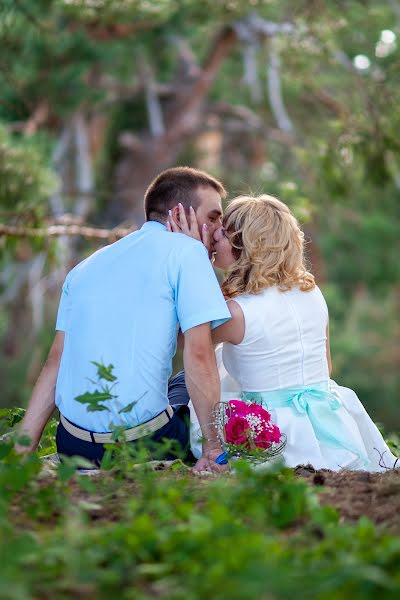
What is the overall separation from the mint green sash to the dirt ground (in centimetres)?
49

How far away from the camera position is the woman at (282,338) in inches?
153

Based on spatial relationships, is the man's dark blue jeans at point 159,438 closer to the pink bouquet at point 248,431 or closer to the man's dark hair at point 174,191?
the pink bouquet at point 248,431

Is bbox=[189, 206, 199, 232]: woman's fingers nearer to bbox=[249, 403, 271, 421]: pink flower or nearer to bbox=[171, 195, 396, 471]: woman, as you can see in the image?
bbox=[171, 195, 396, 471]: woman

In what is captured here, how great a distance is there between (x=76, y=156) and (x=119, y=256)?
10030mm

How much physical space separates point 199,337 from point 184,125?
10528 mm

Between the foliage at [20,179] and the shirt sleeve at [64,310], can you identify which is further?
the foliage at [20,179]

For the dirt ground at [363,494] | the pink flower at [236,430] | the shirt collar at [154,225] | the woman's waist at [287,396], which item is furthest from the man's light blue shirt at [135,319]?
the dirt ground at [363,494]

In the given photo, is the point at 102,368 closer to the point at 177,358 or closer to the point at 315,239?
the point at 177,358

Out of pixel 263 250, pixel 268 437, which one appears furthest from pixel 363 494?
pixel 263 250

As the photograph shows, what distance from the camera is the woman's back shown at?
12.9 ft

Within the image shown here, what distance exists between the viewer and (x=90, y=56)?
32.7 ft

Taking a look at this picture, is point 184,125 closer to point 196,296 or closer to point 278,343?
point 278,343

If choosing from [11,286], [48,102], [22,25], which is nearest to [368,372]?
[11,286]

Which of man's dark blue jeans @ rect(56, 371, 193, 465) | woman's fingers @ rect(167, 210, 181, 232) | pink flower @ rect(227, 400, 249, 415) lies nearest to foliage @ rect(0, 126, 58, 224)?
woman's fingers @ rect(167, 210, 181, 232)
